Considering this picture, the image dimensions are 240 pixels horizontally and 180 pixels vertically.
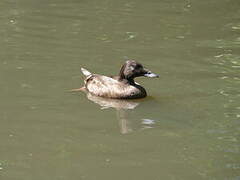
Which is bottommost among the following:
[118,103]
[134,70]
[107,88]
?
[118,103]

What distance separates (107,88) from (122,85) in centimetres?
27

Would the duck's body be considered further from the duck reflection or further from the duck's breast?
the duck reflection

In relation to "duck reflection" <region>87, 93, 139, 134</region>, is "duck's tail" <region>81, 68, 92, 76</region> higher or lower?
higher

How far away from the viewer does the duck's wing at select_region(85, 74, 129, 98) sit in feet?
39.6

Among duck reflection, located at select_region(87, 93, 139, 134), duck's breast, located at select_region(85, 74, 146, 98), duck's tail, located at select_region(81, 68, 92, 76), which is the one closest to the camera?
duck reflection, located at select_region(87, 93, 139, 134)

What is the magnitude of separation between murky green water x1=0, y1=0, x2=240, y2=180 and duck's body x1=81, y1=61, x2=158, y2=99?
210mm

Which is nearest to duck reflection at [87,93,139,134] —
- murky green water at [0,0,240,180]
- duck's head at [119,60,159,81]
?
murky green water at [0,0,240,180]

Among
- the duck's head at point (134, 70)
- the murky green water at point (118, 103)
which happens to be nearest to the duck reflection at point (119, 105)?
the murky green water at point (118, 103)

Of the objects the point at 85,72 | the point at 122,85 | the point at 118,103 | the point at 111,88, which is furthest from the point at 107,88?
the point at 85,72

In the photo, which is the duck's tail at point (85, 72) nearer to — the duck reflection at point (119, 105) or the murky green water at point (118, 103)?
the murky green water at point (118, 103)

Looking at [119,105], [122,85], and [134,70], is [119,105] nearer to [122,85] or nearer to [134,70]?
[122,85]

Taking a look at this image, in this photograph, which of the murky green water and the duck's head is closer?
the murky green water

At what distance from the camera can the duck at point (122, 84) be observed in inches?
473

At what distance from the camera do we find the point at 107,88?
12125 millimetres
